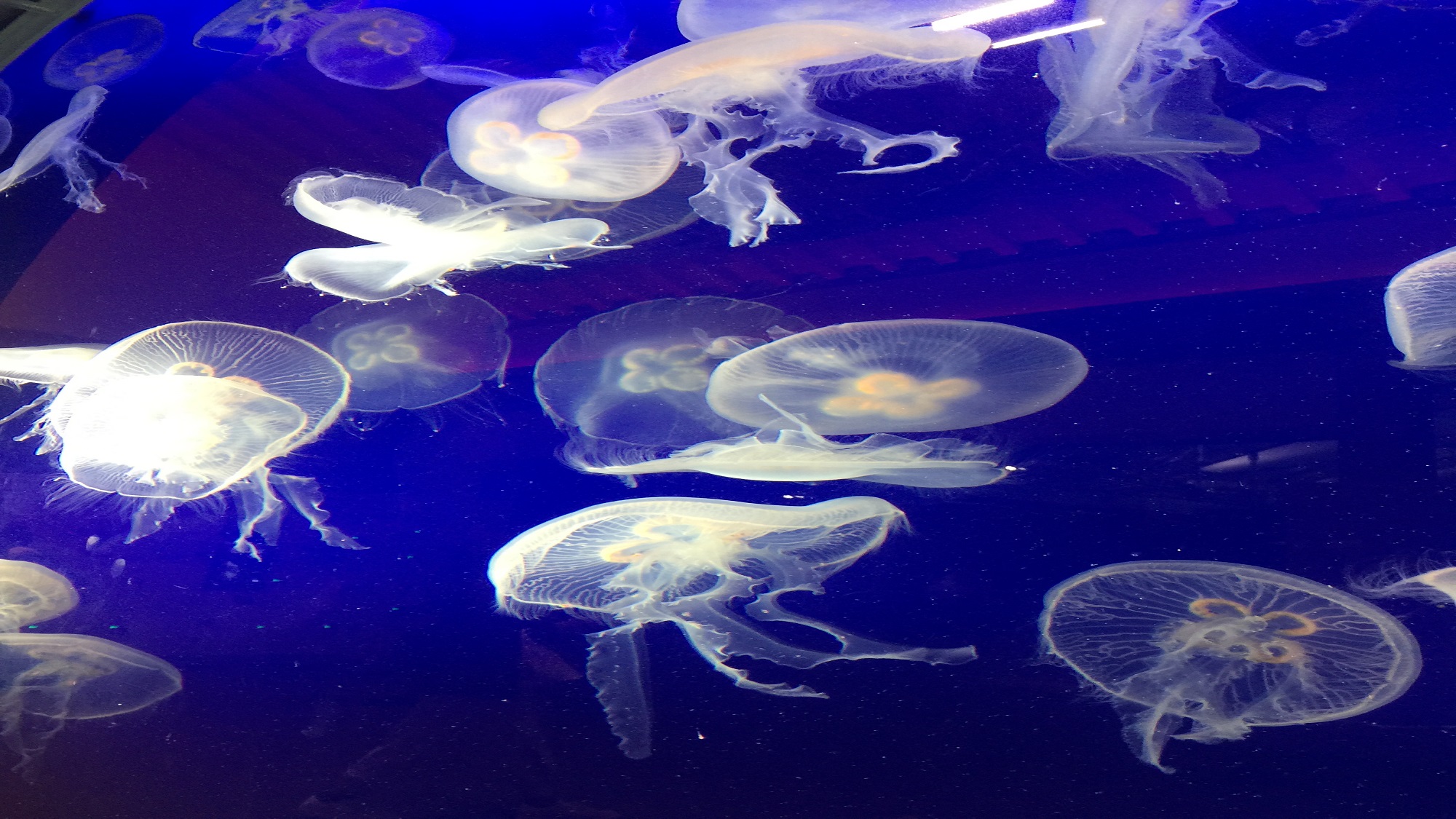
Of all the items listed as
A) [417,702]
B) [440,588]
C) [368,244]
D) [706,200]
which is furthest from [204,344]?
[706,200]

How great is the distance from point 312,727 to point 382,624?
484mm

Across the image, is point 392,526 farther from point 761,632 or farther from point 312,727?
point 761,632

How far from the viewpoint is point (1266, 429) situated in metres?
1.92

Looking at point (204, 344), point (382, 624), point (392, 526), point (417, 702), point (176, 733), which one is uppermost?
point (204, 344)

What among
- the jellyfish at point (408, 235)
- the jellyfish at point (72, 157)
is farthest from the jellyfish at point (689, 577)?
the jellyfish at point (72, 157)

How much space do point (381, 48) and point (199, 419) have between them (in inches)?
51.1

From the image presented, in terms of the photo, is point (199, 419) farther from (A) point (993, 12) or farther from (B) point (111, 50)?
(A) point (993, 12)

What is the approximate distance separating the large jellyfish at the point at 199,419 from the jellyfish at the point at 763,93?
105 centimetres

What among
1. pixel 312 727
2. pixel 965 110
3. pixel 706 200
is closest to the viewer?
pixel 965 110

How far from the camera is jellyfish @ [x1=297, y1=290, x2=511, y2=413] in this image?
2143 millimetres

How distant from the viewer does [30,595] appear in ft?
8.59

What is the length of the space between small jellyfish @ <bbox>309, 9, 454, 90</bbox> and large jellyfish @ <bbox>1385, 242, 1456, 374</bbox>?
2039mm

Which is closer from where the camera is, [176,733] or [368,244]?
[368,244]

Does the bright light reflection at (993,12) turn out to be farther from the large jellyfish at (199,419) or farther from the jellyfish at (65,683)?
the jellyfish at (65,683)
